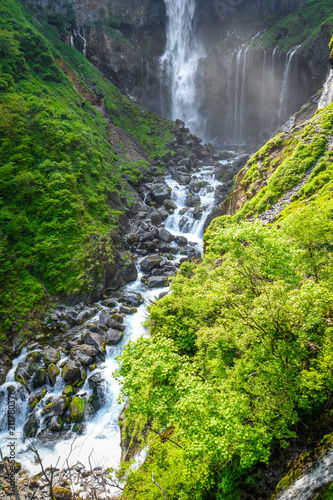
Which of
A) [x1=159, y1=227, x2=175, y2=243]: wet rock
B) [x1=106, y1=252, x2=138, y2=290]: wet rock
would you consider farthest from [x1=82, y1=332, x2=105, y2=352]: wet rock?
[x1=159, y1=227, x2=175, y2=243]: wet rock

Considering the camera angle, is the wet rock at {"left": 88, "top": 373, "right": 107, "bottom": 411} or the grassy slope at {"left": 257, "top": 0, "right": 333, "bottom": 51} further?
the grassy slope at {"left": 257, "top": 0, "right": 333, "bottom": 51}

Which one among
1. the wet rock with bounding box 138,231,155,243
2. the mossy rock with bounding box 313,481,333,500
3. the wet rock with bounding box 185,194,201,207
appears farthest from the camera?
the wet rock with bounding box 185,194,201,207

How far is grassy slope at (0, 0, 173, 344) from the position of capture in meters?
22.8

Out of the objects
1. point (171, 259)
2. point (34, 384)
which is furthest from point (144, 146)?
point (34, 384)

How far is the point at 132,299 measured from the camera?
24641mm

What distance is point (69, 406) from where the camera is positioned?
1622 centimetres

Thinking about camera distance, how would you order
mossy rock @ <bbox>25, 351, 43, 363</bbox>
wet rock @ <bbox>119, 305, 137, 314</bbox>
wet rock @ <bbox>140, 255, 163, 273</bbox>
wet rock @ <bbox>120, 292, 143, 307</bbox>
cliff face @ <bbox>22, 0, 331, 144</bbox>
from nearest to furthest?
mossy rock @ <bbox>25, 351, 43, 363</bbox>
wet rock @ <bbox>119, 305, 137, 314</bbox>
wet rock @ <bbox>120, 292, 143, 307</bbox>
wet rock @ <bbox>140, 255, 163, 273</bbox>
cliff face @ <bbox>22, 0, 331, 144</bbox>

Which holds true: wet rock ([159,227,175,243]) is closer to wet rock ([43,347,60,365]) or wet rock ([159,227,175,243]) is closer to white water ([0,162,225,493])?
white water ([0,162,225,493])

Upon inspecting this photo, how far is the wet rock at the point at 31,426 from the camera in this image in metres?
15.3

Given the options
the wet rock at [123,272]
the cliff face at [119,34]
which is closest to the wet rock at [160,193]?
the wet rock at [123,272]

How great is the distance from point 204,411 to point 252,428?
3.52 ft

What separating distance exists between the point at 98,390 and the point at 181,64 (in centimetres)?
7796

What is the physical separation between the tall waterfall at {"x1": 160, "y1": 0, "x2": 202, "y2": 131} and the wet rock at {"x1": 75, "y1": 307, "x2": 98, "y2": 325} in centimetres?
5990

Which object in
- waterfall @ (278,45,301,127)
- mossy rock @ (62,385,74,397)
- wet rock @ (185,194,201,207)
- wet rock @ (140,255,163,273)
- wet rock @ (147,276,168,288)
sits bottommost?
mossy rock @ (62,385,74,397)
